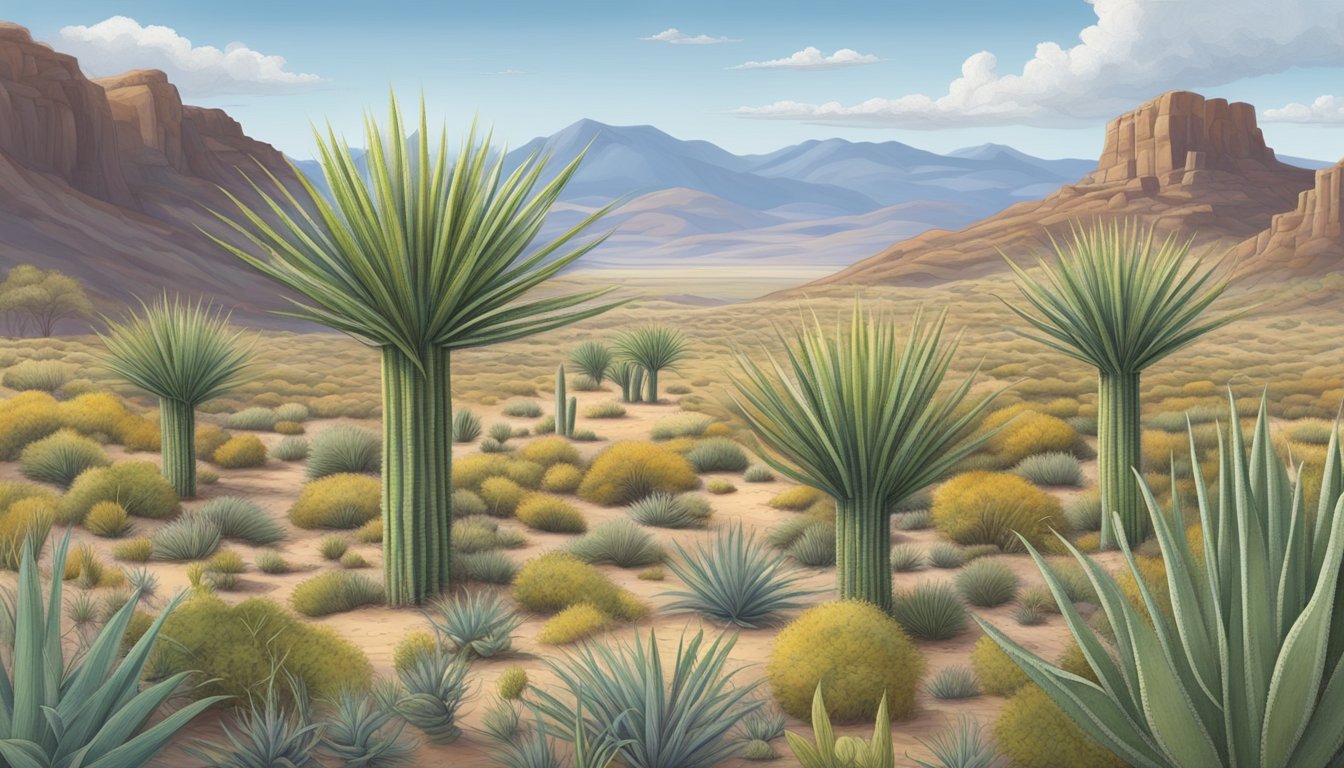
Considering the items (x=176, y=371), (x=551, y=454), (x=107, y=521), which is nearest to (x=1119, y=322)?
(x=551, y=454)

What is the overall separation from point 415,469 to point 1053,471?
28.2ft

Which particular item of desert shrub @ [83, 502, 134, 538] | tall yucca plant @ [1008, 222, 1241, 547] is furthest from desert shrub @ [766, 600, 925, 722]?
desert shrub @ [83, 502, 134, 538]

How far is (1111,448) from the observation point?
10.9 meters

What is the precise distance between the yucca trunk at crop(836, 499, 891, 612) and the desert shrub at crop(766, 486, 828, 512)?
230 inches

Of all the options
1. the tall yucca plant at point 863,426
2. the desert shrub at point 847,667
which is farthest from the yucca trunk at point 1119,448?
the desert shrub at point 847,667

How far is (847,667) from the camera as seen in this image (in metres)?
7.04

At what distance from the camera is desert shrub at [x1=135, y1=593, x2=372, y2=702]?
6652 mm

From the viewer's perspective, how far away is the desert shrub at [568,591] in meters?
9.04

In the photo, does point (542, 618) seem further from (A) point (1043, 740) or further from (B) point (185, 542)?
(A) point (1043, 740)

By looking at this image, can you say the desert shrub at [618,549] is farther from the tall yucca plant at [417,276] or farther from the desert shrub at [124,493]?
the desert shrub at [124,493]

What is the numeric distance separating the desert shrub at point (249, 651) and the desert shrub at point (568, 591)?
2.13 m

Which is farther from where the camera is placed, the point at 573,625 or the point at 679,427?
the point at 679,427

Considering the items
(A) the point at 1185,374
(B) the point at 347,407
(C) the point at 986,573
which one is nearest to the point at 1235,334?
(A) the point at 1185,374

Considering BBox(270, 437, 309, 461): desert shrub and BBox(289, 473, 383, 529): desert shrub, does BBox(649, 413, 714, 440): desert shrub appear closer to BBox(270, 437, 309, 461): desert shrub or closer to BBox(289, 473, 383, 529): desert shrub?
BBox(270, 437, 309, 461): desert shrub
